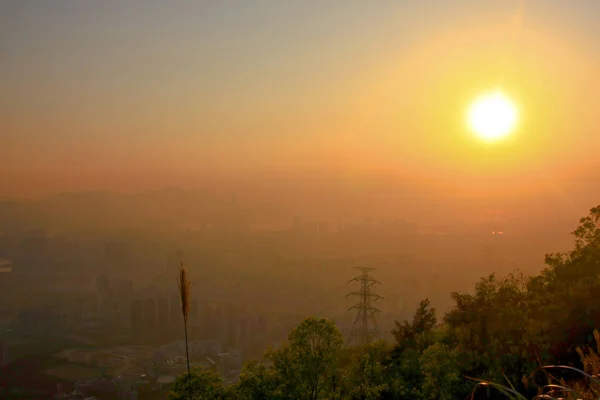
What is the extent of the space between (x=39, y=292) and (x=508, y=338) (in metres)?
44.5

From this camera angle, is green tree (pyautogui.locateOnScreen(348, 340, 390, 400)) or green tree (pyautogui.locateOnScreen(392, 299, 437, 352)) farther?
green tree (pyautogui.locateOnScreen(392, 299, 437, 352))

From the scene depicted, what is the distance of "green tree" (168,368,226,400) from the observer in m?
9.01

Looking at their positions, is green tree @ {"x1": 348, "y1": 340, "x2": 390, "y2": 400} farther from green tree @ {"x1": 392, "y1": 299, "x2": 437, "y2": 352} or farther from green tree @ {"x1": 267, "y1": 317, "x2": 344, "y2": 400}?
green tree @ {"x1": 392, "y1": 299, "x2": 437, "y2": 352}

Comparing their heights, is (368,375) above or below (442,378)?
below

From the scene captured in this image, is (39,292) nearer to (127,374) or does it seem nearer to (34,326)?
(34,326)

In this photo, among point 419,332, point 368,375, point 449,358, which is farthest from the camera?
point 419,332

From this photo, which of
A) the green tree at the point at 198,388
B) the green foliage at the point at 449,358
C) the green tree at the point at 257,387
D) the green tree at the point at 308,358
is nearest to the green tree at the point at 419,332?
the green foliage at the point at 449,358

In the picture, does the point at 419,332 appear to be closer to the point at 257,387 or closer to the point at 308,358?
the point at 308,358

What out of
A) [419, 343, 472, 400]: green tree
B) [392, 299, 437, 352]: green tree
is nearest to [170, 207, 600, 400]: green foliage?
[419, 343, 472, 400]: green tree

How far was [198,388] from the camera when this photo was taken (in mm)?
9141

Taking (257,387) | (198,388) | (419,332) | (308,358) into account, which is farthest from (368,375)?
(419,332)

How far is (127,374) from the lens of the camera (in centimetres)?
2506

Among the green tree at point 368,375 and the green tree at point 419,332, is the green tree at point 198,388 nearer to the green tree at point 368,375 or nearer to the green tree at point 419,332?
the green tree at point 368,375

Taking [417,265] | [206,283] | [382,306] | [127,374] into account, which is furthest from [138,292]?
[417,265]
